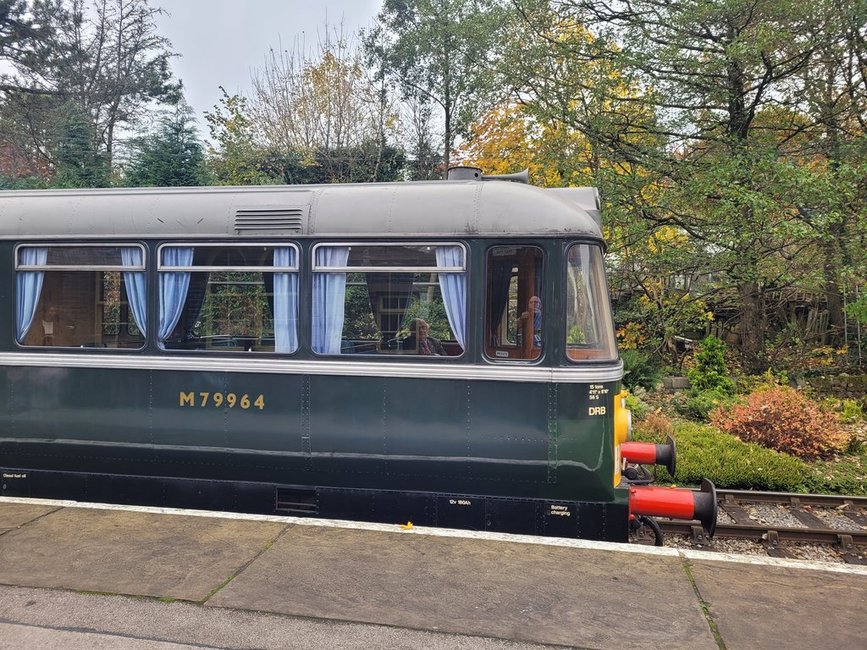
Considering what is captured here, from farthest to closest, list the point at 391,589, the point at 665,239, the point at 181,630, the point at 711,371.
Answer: the point at 665,239 → the point at 711,371 → the point at 391,589 → the point at 181,630

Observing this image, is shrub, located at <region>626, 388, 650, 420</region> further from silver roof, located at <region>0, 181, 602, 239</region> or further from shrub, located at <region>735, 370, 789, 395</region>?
silver roof, located at <region>0, 181, 602, 239</region>

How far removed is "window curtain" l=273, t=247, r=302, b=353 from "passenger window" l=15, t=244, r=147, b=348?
4.03ft

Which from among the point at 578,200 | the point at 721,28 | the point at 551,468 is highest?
the point at 721,28

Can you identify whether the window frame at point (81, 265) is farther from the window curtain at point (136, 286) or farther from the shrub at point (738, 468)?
the shrub at point (738, 468)

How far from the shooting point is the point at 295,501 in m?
5.94

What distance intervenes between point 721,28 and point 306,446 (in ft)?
38.1

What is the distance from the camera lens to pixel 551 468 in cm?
541

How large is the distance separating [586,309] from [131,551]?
153 inches

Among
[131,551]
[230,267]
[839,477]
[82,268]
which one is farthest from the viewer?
[839,477]

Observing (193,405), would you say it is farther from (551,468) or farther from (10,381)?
(551,468)

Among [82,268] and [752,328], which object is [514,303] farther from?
[752,328]

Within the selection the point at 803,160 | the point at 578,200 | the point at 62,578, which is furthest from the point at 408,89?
the point at 62,578

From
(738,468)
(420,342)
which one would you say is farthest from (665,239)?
(420,342)

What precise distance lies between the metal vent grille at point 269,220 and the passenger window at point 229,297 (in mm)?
145
